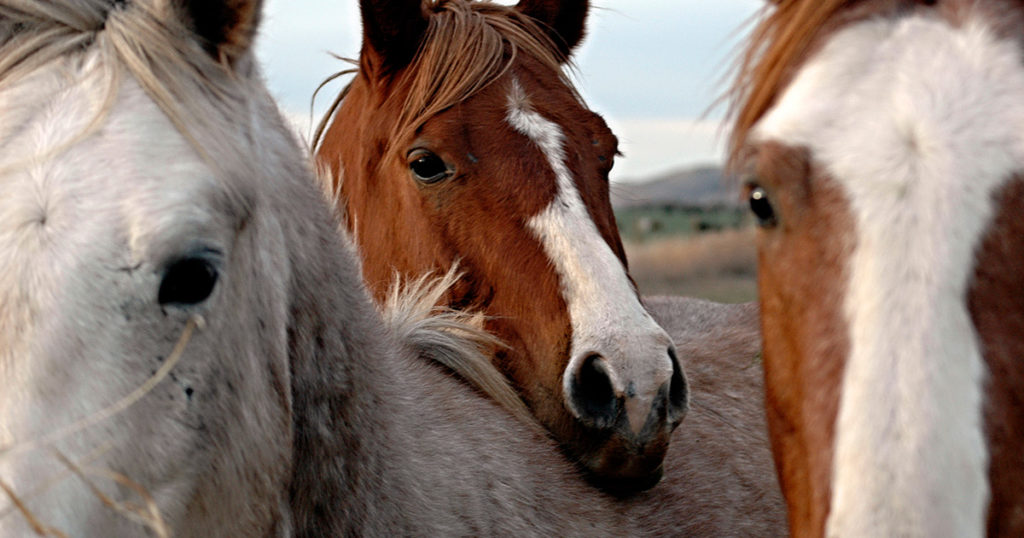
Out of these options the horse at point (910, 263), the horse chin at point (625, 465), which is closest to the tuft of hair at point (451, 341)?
the horse chin at point (625, 465)

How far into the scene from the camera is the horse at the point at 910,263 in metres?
1.53

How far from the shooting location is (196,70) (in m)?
2.16

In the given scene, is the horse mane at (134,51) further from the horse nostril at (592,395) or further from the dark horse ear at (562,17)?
the dark horse ear at (562,17)

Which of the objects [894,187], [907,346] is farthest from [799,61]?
[907,346]

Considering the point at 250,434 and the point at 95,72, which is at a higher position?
the point at 95,72

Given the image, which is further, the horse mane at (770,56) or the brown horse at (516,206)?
the brown horse at (516,206)

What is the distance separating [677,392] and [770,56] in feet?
3.91

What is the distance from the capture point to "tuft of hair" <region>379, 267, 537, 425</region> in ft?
10.2

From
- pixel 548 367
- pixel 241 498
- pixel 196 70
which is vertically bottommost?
pixel 548 367

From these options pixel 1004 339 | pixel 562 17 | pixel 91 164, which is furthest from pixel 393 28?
pixel 1004 339

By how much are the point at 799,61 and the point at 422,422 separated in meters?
1.45

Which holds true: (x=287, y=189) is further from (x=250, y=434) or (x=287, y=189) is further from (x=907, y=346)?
A: (x=907, y=346)

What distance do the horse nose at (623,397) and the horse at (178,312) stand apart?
1.40 feet

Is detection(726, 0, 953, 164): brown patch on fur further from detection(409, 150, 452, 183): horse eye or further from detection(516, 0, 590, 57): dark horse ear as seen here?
detection(516, 0, 590, 57): dark horse ear
